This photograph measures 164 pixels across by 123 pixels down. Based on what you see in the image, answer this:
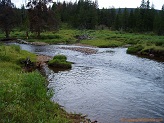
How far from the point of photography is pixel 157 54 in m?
41.0

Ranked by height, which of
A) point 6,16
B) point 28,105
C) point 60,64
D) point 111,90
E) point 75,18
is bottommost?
point 111,90

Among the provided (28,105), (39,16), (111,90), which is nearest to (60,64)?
(111,90)

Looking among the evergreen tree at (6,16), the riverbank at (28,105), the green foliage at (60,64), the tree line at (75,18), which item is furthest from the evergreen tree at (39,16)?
the riverbank at (28,105)

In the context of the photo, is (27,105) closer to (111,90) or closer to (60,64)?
(111,90)

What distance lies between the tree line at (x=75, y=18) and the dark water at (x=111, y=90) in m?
39.7

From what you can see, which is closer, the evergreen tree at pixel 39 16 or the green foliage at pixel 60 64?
the green foliage at pixel 60 64

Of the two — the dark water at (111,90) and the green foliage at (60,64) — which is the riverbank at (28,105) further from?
the green foliage at (60,64)

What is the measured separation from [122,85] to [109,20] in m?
114

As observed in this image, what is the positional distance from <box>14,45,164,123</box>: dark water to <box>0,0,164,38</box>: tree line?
39.7 m

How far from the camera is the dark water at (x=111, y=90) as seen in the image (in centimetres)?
1518

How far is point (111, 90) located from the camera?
19938 millimetres

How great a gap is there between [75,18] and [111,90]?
99.5m

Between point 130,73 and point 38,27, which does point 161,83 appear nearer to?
point 130,73

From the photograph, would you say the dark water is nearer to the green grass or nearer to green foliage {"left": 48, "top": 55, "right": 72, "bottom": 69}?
green foliage {"left": 48, "top": 55, "right": 72, "bottom": 69}
